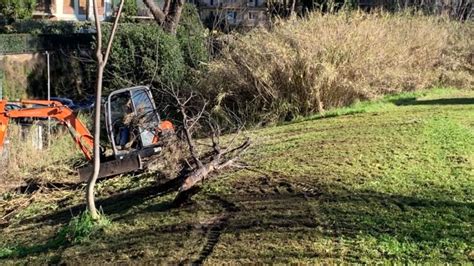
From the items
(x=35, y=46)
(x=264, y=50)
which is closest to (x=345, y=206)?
(x=264, y=50)

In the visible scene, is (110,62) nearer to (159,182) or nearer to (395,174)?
(159,182)

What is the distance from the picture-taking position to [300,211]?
6500mm

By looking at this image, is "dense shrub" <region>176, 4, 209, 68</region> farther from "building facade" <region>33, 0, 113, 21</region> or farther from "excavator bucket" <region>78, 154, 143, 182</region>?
"building facade" <region>33, 0, 113, 21</region>

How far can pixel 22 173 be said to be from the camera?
1142 cm

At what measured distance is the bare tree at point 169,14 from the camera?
22578 millimetres

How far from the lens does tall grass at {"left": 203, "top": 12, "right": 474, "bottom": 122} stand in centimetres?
1495

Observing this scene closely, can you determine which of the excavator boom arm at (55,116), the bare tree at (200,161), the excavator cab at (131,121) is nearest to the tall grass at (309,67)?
the excavator cab at (131,121)

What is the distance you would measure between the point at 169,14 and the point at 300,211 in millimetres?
17640

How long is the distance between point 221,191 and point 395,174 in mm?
2176

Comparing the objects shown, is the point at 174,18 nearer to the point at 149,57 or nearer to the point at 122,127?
the point at 149,57

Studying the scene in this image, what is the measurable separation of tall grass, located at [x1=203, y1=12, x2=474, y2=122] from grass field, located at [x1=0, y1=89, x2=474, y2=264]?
15.0 ft

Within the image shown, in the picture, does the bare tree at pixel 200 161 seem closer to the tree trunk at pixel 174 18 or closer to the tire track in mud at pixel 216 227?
the tire track in mud at pixel 216 227

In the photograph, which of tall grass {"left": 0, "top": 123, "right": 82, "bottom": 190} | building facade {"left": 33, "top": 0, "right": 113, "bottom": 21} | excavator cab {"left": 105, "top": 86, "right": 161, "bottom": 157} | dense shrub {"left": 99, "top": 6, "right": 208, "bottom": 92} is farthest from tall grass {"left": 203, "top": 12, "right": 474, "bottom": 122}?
building facade {"left": 33, "top": 0, "right": 113, "bottom": 21}

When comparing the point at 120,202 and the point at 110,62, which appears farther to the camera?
the point at 110,62
